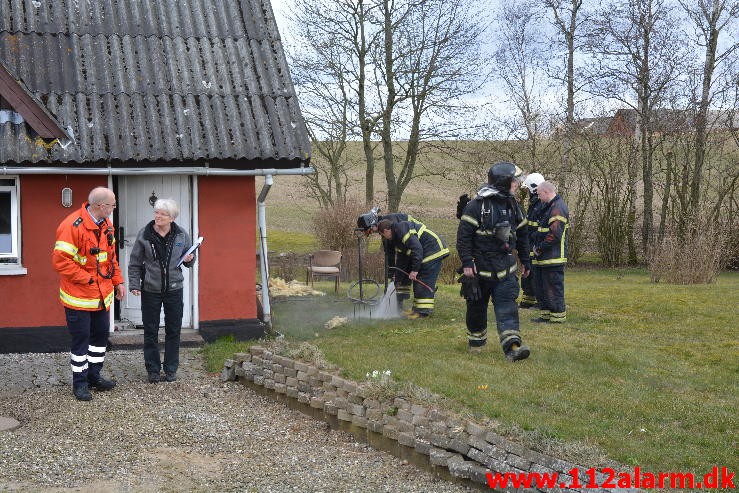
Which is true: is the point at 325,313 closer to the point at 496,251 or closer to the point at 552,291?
the point at 552,291

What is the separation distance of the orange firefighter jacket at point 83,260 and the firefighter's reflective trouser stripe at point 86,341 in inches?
5.0

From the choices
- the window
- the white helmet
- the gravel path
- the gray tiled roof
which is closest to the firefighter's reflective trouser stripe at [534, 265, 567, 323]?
the white helmet

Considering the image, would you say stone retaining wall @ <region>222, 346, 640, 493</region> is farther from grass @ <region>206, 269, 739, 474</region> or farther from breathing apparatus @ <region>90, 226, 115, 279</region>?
breathing apparatus @ <region>90, 226, 115, 279</region>

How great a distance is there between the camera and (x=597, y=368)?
948 centimetres

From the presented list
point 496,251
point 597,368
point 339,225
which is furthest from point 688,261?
point 496,251

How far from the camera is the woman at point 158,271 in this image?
9.40 metres

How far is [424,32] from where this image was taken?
29750 millimetres

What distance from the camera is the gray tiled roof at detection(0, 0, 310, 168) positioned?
11461 millimetres

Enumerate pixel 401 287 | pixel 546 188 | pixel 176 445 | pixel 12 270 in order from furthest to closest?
pixel 401 287 < pixel 546 188 < pixel 12 270 < pixel 176 445

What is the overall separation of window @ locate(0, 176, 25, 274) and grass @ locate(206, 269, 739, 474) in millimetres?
3045

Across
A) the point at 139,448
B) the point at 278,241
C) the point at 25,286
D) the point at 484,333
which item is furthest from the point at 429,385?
the point at 278,241

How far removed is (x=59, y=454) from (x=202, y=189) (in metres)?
5.33

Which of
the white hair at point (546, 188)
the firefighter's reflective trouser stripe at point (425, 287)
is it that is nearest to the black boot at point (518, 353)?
the white hair at point (546, 188)

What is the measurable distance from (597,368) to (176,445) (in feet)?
14.9
